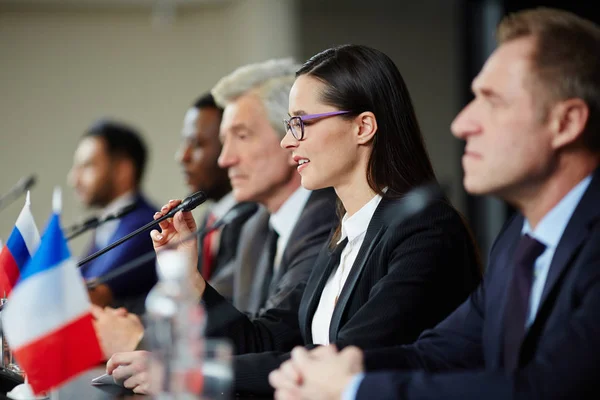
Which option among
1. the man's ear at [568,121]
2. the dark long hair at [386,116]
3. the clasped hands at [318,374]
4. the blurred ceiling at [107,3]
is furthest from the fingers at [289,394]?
the blurred ceiling at [107,3]

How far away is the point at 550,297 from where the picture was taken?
1405 mm

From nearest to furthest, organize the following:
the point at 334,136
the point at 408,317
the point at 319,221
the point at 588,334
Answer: the point at 588,334
the point at 408,317
the point at 334,136
the point at 319,221

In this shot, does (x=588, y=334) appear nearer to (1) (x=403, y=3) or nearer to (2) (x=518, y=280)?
(2) (x=518, y=280)

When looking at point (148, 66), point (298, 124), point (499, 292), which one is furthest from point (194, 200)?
point (148, 66)

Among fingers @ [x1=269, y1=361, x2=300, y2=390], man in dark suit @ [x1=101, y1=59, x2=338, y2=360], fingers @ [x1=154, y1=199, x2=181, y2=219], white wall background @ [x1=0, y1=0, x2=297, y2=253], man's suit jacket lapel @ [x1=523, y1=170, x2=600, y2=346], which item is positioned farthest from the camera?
white wall background @ [x1=0, y1=0, x2=297, y2=253]

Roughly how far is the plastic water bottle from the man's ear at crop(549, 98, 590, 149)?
0.63 m

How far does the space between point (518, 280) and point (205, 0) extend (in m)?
7.00

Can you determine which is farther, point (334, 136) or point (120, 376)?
point (334, 136)

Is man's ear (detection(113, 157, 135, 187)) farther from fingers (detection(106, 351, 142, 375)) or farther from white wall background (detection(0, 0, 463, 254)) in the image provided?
white wall background (detection(0, 0, 463, 254))

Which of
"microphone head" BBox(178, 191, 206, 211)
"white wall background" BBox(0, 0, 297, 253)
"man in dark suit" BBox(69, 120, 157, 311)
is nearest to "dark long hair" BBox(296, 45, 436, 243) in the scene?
"microphone head" BBox(178, 191, 206, 211)

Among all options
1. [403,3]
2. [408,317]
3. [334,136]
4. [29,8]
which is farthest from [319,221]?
[29,8]

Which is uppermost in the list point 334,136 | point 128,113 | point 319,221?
point 334,136

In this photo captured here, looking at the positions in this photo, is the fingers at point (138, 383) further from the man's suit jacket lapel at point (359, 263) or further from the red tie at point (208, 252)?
the red tie at point (208, 252)

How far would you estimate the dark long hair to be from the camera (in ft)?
7.11
